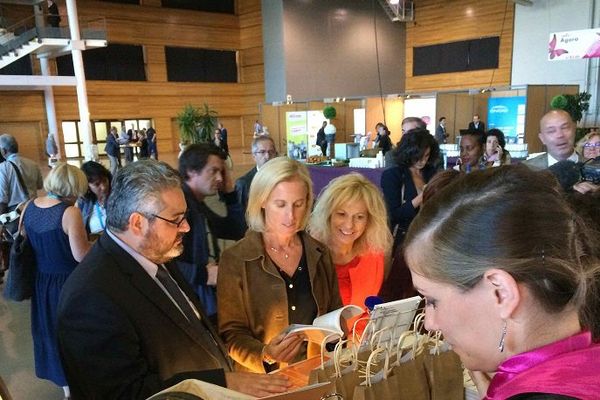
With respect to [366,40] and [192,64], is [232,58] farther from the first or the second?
[366,40]

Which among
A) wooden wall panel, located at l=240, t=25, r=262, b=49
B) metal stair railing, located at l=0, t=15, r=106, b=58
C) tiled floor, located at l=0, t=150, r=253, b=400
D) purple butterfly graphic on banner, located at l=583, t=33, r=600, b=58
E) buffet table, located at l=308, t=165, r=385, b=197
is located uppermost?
wooden wall panel, located at l=240, t=25, r=262, b=49

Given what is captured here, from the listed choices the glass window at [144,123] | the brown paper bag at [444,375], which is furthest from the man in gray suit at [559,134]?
the glass window at [144,123]

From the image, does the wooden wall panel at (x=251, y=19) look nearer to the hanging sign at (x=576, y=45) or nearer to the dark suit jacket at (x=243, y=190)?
the hanging sign at (x=576, y=45)

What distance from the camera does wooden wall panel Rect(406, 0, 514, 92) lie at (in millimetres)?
17953

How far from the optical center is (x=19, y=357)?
10.9ft

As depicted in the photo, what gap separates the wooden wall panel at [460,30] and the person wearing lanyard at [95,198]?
18007mm

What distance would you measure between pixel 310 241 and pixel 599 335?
4.64 feet

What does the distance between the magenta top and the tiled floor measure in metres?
3.00

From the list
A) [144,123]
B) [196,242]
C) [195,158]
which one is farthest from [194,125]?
[196,242]

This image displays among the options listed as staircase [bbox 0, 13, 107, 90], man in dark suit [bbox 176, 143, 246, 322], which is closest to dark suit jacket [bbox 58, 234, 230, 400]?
man in dark suit [bbox 176, 143, 246, 322]

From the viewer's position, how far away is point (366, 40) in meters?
20.6

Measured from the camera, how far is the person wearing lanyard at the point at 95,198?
337cm

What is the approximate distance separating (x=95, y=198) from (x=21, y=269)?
0.92 metres

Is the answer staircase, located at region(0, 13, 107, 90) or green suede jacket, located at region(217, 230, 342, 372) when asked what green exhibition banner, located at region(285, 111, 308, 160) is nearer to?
staircase, located at region(0, 13, 107, 90)
